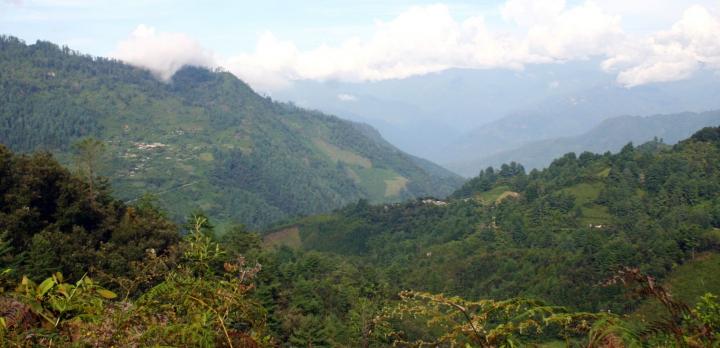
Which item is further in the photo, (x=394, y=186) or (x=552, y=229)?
(x=394, y=186)

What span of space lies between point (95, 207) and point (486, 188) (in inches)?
3378

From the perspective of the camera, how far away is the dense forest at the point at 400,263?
3.02m

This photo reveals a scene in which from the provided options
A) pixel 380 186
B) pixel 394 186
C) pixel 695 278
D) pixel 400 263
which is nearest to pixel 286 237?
pixel 400 263

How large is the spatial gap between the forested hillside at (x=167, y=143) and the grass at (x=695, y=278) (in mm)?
87685

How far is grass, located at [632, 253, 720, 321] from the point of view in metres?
39.1

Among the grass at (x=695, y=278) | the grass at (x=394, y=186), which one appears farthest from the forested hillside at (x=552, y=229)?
the grass at (x=394, y=186)

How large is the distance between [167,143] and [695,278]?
470 feet

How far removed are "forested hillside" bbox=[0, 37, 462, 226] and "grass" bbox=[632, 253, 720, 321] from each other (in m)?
87.7

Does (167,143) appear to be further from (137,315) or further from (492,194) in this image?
(137,315)

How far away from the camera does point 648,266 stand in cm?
4334

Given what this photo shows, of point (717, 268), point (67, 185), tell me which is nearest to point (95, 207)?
point (67, 185)

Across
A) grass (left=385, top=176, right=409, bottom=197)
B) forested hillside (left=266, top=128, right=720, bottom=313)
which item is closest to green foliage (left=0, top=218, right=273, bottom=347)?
forested hillside (left=266, top=128, right=720, bottom=313)

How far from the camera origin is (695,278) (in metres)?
41.2

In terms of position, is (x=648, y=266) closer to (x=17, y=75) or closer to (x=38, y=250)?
(x=38, y=250)
